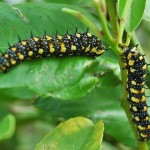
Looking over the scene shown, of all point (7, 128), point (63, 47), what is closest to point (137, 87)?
point (63, 47)

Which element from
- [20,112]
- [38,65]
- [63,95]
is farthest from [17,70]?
[20,112]

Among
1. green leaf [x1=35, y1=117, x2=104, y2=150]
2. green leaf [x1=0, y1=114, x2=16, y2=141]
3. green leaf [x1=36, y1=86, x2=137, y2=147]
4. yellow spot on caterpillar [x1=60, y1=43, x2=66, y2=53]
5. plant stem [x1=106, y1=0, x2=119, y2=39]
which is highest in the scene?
plant stem [x1=106, y1=0, x2=119, y2=39]

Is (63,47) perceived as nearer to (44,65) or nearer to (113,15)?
(44,65)

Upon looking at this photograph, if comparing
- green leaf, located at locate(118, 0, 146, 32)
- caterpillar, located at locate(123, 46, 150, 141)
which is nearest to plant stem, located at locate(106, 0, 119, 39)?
green leaf, located at locate(118, 0, 146, 32)

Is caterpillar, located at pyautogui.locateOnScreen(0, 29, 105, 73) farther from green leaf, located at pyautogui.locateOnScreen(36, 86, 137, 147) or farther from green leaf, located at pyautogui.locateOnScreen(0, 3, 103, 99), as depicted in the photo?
green leaf, located at pyautogui.locateOnScreen(36, 86, 137, 147)

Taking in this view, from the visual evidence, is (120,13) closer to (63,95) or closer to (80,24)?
(63,95)

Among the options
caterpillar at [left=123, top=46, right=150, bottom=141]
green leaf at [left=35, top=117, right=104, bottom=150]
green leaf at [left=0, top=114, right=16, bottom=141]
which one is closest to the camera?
green leaf at [left=0, top=114, right=16, bottom=141]

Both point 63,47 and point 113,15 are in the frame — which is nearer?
point 113,15
